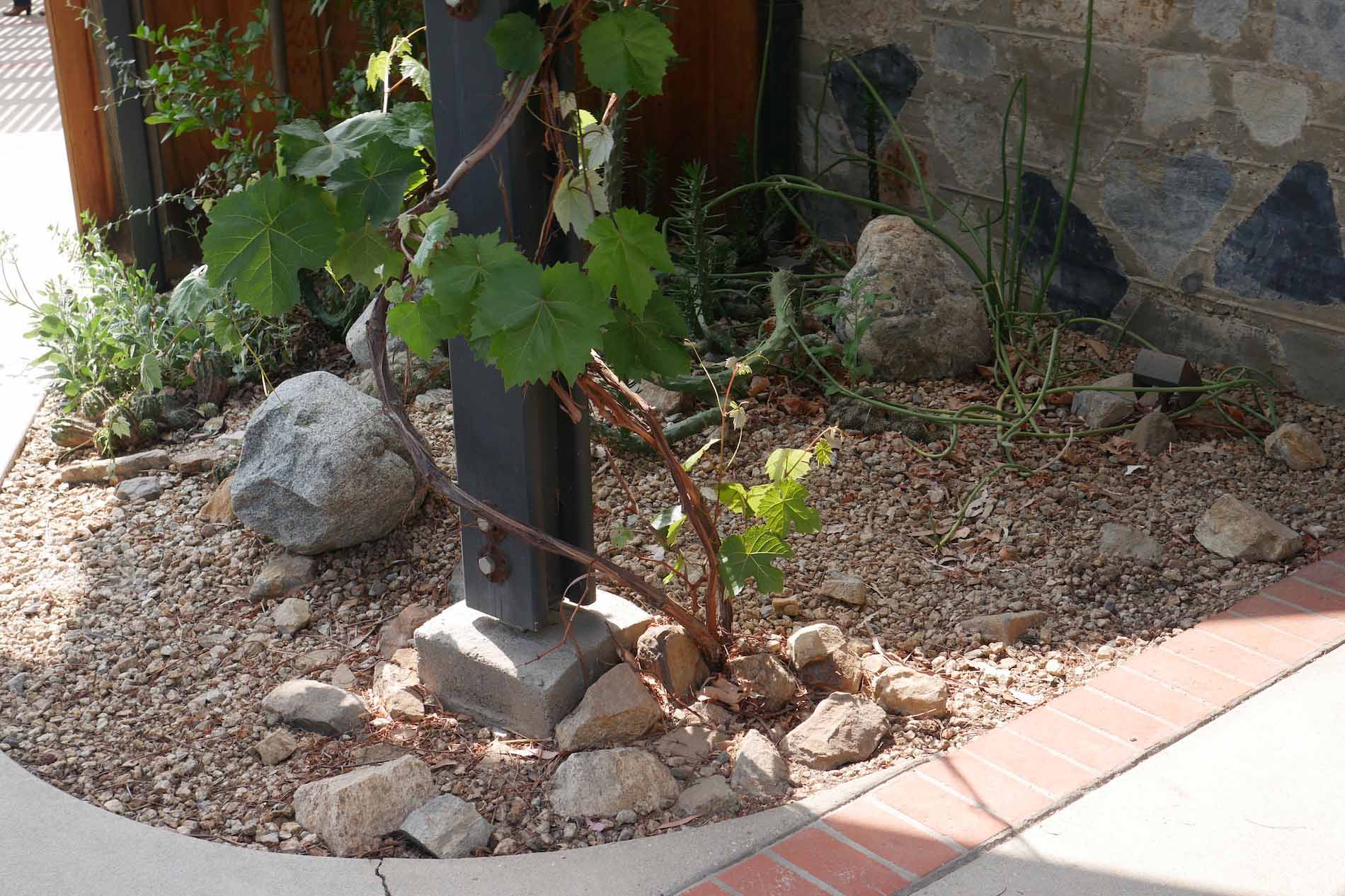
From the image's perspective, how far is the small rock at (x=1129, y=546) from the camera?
9.64 feet

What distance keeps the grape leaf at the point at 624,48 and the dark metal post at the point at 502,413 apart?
0.16 metres

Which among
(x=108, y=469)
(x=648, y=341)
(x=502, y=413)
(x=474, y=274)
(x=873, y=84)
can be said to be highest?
(x=873, y=84)

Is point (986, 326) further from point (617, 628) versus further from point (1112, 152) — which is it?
point (617, 628)

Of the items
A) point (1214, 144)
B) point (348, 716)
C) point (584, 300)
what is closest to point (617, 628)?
point (348, 716)

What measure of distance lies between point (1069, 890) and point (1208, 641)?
87 cm

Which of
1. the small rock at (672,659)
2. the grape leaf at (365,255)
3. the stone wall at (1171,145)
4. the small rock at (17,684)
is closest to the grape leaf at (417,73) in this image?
the grape leaf at (365,255)

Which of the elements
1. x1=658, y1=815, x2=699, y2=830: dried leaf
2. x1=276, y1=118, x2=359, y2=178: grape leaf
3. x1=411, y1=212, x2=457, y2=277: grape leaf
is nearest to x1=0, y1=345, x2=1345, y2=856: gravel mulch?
x1=658, y1=815, x2=699, y2=830: dried leaf

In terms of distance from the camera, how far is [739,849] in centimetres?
205

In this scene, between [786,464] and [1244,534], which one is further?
[1244,534]

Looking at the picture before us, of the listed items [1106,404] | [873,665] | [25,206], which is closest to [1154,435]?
[1106,404]

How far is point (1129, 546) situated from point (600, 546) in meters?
1.25

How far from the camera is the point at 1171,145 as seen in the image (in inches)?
148

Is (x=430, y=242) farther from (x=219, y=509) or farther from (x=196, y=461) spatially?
(x=196, y=461)

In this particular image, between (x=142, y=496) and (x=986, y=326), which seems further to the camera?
(x=986, y=326)
